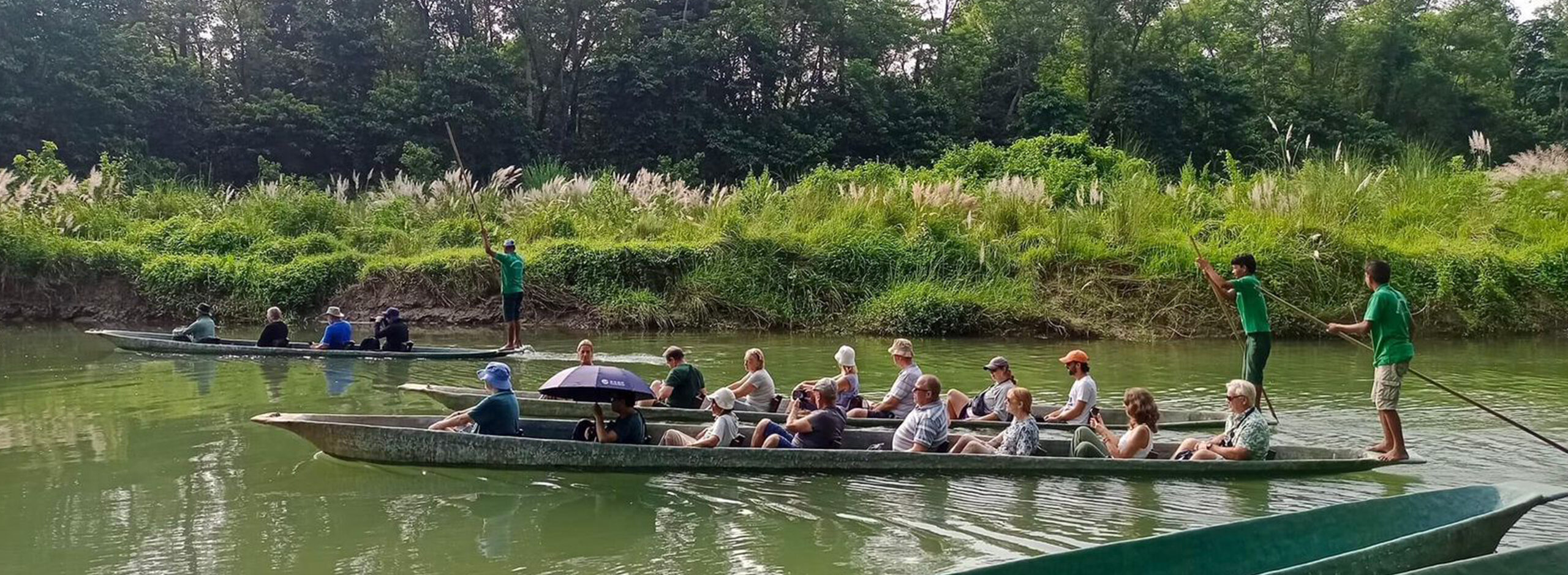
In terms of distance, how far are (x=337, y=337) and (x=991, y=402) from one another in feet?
30.6

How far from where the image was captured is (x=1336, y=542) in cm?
533

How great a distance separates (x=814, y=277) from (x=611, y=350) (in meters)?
4.32

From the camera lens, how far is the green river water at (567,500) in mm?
6512

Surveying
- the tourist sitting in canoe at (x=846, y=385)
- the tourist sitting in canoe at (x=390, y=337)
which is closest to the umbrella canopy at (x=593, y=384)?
the tourist sitting in canoe at (x=846, y=385)

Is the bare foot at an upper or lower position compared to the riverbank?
lower

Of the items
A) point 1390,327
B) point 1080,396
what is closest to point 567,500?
point 1080,396

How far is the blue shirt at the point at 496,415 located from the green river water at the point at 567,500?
0.41m

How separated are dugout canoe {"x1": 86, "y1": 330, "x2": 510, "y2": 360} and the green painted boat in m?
12.8

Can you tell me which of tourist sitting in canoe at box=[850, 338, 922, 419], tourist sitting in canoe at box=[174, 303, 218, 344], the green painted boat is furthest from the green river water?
tourist sitting in canoe at box=[174, 303, 218, 344]

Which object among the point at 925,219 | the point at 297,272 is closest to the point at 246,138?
the point at 297,272

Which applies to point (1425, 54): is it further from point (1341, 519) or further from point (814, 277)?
point (1341, 519)

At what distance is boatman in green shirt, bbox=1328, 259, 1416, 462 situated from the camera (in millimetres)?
8219

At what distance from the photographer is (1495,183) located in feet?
68.5

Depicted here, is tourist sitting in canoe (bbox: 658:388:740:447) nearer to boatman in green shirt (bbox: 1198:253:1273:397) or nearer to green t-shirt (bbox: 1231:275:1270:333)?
boatman in green shirt (bbox: 1198:253:1273:397)
